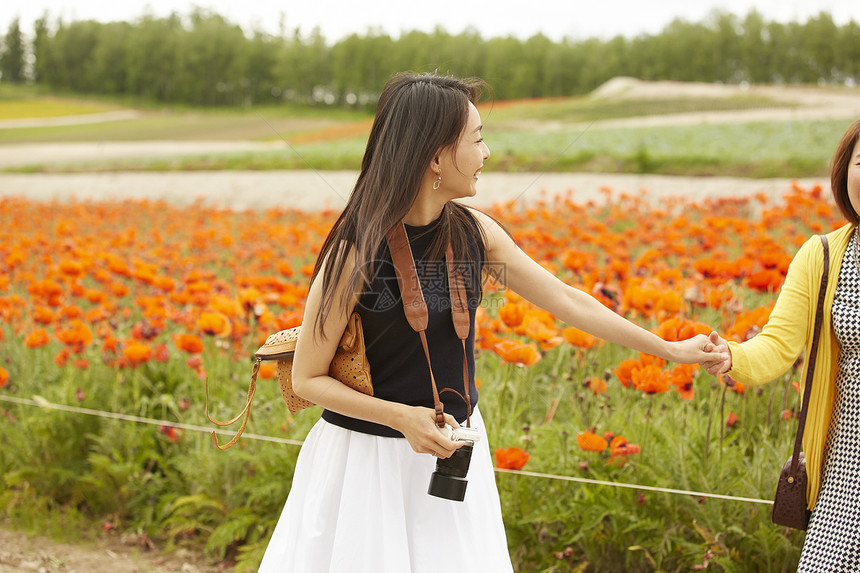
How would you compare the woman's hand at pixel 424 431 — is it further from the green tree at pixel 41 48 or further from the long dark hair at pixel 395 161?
the green tree at pixel 41 48

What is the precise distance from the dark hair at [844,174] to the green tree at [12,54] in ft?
30.1

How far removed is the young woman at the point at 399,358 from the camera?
1339mm

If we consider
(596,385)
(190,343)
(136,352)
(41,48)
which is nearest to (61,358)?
(136,352)

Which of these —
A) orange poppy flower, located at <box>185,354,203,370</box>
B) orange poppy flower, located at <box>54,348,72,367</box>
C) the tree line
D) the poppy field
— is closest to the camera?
the poppy field

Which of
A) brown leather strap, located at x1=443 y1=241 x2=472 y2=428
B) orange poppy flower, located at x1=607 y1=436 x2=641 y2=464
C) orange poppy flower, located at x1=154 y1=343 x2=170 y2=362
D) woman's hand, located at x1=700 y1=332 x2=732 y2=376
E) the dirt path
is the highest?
brown leather strap, located at x1=443 y1=241 x2=472 y2=428

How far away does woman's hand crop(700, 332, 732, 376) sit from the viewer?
5.16 ft

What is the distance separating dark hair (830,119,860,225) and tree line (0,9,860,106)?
388 cm

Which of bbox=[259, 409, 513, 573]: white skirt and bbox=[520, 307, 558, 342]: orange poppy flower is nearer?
bbox=[259, 409, 513, 573]: white skirt

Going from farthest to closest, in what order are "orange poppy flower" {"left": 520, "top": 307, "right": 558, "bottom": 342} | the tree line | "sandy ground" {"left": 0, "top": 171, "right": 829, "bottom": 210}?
"sandy ground" {"left": 0, "top": 171, "right": 829, "bottom": 210}
the tree line
"orange poppy flower" {"left": 520, "top": 307, "right": 558, "bottom": 342}

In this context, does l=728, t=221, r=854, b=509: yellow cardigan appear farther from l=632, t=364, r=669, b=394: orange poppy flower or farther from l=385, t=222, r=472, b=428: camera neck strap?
l=385, t=222, r=472, b=428: camera neck strap

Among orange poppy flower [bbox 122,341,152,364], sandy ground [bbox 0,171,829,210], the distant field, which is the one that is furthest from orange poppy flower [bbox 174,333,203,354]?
sandy ground [bbox 0,171,829,210]

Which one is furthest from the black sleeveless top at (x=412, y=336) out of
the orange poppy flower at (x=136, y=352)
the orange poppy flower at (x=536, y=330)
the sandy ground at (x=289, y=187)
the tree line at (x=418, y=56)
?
the sandy ground at (x=289, y=187)

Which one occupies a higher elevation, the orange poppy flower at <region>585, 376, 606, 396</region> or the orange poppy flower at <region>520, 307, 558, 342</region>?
the orange poppy flower at <region>520, 307, 558, 342</region>

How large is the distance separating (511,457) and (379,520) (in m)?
0.63
